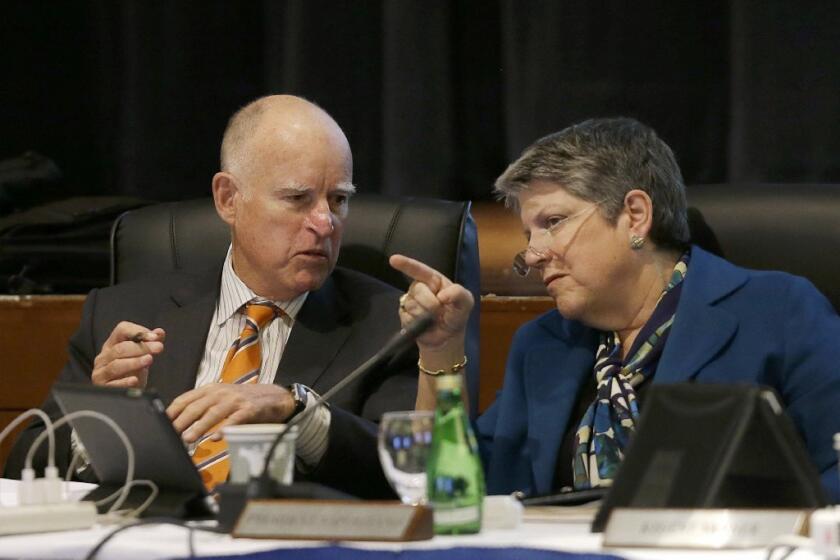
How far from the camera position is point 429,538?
4.93 feet

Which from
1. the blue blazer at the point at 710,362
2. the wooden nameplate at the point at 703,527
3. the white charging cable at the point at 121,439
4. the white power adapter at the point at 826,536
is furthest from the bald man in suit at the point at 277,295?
the white power adapter at the point at 826,536

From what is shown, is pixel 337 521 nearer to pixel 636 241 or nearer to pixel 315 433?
pixel 315 433

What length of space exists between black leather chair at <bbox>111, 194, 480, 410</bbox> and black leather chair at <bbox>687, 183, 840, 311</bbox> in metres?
0.44

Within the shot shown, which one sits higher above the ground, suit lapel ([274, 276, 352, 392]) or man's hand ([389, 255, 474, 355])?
man's hand ([389, 255, 474, 355])

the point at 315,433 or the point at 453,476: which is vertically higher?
the point at 453,476

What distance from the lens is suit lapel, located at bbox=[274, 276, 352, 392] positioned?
259 centimetres

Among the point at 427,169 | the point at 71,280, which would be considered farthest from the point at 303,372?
the point at 71,280

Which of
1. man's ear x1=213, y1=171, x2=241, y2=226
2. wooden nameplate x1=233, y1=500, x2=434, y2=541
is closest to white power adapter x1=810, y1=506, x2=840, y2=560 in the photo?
wooden nameplate x1=233, y1=500, x2=434, y2=541

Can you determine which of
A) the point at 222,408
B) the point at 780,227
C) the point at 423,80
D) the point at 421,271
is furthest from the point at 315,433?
the point at 423,80

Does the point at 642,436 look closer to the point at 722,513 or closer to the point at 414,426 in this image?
the point at 722,513

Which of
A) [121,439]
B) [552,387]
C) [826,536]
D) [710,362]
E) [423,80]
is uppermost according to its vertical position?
[423,80]

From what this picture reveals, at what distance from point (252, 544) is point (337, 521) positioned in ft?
0.30

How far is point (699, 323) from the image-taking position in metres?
2.37

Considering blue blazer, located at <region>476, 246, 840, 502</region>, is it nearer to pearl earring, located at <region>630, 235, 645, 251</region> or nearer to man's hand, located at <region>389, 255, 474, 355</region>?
pearl earring, located at <region>630, 235, 645, 251</region>
